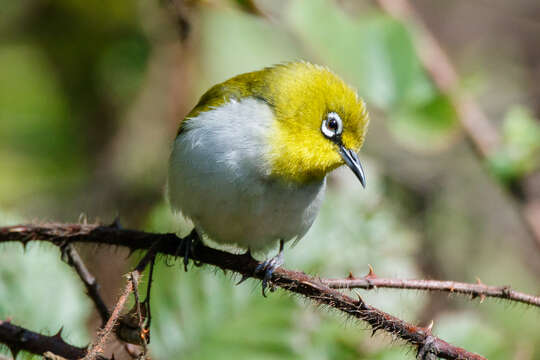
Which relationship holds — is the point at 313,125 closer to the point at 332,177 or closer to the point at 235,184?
the point at 235,184

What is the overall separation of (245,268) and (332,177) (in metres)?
2.95

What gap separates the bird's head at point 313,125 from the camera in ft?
11.2

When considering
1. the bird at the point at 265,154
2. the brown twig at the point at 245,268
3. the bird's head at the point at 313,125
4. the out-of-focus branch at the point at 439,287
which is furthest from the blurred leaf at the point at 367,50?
the out-of-focus branch at the point at 439,287

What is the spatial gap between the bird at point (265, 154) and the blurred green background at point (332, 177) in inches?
13.3

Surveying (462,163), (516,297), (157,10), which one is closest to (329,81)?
(516,297)

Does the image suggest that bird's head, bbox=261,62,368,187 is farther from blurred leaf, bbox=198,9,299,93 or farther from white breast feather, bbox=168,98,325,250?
blurred leaf, bbox=198,9,299,93

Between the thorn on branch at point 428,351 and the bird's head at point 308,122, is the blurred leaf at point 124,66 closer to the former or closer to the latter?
the bird's head at point 308,122

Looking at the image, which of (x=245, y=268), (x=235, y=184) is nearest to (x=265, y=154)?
(x=235, y=184)

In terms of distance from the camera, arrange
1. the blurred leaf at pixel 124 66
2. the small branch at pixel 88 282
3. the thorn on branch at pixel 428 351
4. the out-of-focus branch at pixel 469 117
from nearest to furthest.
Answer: the thorn on branch at pixel 428 351 → the small branch at pixel 88 282 → the out-of-focus branch at pixel 469 117 → the blurred leaf at pixel 124 66

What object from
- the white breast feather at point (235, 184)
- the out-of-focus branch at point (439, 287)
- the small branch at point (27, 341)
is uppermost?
the white breast feather at point (235, 184)

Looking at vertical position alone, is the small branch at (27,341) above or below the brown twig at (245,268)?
below

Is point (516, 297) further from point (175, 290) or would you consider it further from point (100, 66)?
point (100, 66)

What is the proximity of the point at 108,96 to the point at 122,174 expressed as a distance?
2.13 ft

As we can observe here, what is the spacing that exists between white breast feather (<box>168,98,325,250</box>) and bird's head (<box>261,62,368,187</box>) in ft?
0.20
